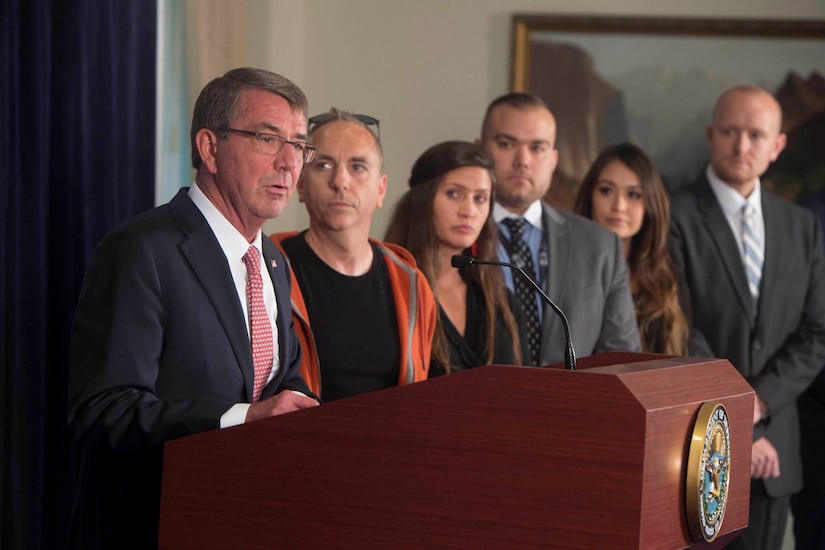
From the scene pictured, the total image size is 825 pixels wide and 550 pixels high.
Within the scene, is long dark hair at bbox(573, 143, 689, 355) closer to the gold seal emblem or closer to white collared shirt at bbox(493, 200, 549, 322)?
white collared shirt at bbox(493, 200, 549, 322)

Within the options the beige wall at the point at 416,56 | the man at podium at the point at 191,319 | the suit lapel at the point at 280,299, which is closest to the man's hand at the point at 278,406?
the man at podium at the point at 191,319

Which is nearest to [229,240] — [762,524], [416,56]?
[762,524]

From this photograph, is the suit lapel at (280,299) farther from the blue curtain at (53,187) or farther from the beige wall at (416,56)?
the beige wall at (416,56)

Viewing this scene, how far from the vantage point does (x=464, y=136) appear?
559 cm

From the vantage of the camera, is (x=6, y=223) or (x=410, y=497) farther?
(x=6, y=223)

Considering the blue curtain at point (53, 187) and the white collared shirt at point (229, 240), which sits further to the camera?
the blue curtain at point (53, 187)

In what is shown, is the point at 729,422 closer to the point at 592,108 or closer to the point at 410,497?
Result: the point at 410,497

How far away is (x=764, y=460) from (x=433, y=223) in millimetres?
1739

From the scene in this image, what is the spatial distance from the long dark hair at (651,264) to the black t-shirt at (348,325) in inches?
56.4

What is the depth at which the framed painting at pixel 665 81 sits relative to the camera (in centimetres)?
548

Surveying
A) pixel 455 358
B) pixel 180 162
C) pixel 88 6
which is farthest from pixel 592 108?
pixel 88 6

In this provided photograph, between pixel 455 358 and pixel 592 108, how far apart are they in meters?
2.79

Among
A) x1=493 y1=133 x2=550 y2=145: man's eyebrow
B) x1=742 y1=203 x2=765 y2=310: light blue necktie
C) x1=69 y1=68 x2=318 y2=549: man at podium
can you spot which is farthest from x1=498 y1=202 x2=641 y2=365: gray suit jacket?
x1=69 y1=68 x2=318 y2=549: man at podium

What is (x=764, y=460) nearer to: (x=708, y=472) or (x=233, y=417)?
(x=708, y=472)
